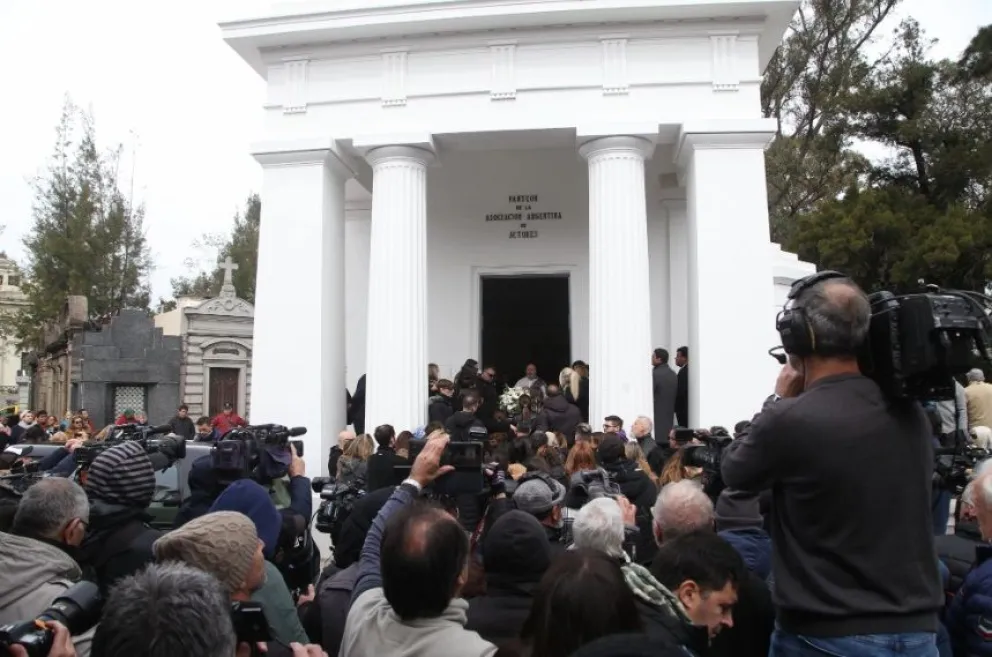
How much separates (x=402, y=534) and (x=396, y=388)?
430 inches

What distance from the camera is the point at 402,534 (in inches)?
102

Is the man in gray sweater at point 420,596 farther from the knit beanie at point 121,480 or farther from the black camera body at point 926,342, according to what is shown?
the knit beanie at point 121,480

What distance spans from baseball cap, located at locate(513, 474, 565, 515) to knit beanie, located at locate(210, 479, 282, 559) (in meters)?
1.18

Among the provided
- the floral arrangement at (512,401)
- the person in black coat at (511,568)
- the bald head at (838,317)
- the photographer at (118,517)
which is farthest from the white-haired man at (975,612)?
the floral arrangement at (512,401)

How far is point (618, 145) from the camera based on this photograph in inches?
535

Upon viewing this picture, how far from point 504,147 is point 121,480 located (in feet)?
38.6

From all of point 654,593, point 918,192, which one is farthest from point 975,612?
point 918,192

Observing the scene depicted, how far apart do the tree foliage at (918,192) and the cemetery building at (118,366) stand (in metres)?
19.8

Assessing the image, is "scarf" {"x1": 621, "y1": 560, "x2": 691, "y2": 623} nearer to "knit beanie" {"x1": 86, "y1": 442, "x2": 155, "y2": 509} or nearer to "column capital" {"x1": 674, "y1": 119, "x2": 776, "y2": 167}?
"knit beanie" {"x1": 86, "y1": 442, "x2": 155, "y2": 509}

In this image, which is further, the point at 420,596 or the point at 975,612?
the point at 975,612

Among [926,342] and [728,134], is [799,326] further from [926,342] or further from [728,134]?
[728,134]

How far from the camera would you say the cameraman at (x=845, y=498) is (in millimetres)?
2529

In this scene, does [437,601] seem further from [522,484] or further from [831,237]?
[831,237]

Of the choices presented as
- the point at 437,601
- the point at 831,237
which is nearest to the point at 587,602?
the point at 437,601
